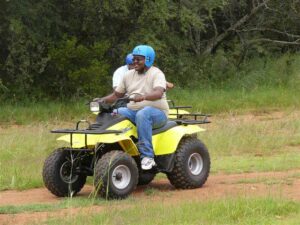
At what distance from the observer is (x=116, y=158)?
885cm

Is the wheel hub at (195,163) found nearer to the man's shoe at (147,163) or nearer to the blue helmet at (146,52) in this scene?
the man's shoe at (147,163)

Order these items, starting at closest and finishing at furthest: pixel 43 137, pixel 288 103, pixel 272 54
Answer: pixel 43 137 < pixel 288 103 < pixel 272 54

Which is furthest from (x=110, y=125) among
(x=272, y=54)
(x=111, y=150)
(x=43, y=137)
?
(x=272, y=54)

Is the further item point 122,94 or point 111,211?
point 122,94

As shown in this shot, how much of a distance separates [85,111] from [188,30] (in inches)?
261

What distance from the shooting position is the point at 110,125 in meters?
9.23

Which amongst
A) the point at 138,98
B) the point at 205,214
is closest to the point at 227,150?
the point at 138,98

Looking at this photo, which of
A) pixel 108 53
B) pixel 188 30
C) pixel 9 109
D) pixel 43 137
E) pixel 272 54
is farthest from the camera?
pixel 272 54

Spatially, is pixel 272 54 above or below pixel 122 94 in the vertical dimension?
above

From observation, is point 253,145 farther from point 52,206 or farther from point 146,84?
point 52,206

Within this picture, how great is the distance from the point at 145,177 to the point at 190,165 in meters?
0.65

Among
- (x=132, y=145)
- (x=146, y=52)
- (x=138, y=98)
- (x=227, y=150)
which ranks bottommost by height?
(x=227, y=150)

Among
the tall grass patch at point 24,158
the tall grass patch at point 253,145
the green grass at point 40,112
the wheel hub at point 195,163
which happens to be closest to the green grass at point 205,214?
the wheel hub at point 195,163

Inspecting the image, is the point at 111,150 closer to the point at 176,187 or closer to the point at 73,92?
the point at 176,187
